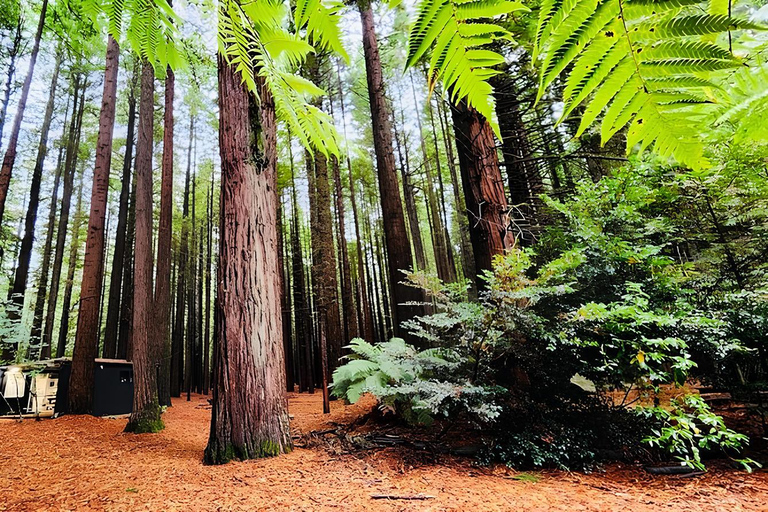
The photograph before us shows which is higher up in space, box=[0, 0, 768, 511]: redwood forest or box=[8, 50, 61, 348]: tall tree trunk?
box=[8, 50, 61, 348]: tall tree trunk

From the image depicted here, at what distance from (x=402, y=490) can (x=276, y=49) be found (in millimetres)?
2551

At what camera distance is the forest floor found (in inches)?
77.8

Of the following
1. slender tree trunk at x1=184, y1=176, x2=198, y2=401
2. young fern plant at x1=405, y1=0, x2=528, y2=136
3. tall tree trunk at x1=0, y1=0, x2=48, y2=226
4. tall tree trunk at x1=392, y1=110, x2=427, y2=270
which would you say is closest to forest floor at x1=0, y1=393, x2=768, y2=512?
young fern plant at x1=405, y1=0, x2=528, y2=136

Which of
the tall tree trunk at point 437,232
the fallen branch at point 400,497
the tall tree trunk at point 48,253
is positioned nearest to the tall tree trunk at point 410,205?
the tall tree trunk at point 437,232

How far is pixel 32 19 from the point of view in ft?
25.0

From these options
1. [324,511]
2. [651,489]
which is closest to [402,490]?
[324,511]

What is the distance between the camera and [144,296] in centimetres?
551

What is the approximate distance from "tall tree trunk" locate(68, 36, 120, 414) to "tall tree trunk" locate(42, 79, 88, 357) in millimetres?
6838

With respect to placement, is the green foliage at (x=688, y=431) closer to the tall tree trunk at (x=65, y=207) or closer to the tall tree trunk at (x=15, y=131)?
the tall tree trunk at (x=15, y=131)

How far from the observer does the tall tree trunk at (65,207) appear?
11.3 metres

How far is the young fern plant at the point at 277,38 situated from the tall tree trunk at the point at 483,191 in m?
1.69

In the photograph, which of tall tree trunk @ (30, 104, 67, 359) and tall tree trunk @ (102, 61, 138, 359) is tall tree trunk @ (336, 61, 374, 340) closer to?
tall tree trunk @ (102, 61, 138, 359)

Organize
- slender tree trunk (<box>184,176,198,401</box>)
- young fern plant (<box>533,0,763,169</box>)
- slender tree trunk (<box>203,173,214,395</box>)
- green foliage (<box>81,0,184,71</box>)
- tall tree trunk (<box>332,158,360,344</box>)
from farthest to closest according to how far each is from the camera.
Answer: slender tree trunk (<box>184,176,198,401</box>) → slender tree trunk (<box>203,173,214,395</box>) → tall tree trunk (<box>332,158,360,344</box>) → green foliage (<box>81,0,184,71</box>) → young fern plant (<box>533,0,763,169</box>)

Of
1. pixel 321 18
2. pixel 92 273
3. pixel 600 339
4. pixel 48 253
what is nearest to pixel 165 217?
pixel 92 273
